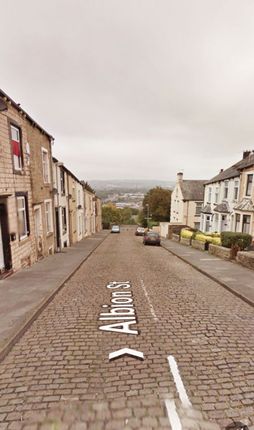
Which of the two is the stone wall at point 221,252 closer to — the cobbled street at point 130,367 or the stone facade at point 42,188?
the cobbled street at point 130,367

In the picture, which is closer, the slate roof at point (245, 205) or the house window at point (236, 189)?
the slate roof at point (245, 205)

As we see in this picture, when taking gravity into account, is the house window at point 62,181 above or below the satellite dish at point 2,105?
below

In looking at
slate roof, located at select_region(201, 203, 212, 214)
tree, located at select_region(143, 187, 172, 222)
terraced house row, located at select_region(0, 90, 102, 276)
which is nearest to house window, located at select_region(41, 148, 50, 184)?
terraced house row, located at select_region(0, 90, 102, 276)

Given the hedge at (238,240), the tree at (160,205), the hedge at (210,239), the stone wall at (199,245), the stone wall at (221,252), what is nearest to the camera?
the stone wall at (221,252)

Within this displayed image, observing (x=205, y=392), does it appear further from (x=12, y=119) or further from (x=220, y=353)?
(x=12, y=119)

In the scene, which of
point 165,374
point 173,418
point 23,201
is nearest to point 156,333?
point 165,374

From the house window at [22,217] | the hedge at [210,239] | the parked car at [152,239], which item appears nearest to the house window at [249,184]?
the hedge at [210,239]

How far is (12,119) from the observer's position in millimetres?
9102

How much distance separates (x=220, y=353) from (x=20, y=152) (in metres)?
10.2

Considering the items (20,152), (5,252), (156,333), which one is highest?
(20,152)

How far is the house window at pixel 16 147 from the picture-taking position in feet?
30.8

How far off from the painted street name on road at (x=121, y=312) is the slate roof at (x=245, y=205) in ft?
44.6

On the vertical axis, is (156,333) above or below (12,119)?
below

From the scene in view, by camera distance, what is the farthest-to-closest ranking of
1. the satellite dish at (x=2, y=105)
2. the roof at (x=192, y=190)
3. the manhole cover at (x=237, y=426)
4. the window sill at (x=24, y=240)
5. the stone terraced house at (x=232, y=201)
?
the roof at (x=192, y=190) < the stone terraced house at (x=232, y=201) < the window sill at (x=24, y=240) < the satellite dish at (x=2, y=105) < the manhole cover at (x=237, y=426)
